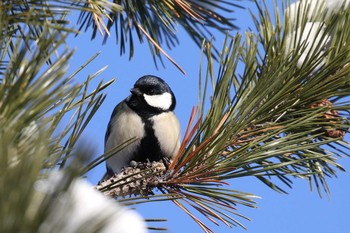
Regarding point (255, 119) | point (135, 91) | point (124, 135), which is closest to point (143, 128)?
point (124, 135)

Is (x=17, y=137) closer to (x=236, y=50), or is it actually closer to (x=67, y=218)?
(x=67, y=218)

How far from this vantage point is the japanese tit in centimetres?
222

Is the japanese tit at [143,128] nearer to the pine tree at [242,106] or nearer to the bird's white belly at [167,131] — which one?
the bird's white belly at [167,131]

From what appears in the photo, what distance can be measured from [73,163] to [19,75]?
0.24 m

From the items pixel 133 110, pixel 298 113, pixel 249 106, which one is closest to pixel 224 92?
pixel 249 106

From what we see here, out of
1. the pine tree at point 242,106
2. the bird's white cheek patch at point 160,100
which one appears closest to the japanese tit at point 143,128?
the bird's white cheek patch at point 160,100

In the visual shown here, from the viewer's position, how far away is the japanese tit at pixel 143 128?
2.22 meters

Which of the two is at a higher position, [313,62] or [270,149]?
[313,62]

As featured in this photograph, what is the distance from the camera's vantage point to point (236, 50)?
1.24 meters

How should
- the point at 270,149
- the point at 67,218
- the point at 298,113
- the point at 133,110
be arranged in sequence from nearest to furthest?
the point at 67,218 → the point at 270,149 → the point at 298,113 → the point at 133,110

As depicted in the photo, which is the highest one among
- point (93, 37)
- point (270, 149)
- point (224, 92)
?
point (93, 37)

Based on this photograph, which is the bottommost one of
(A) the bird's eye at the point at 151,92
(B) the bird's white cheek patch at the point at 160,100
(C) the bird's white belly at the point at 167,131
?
(C) the bird's white belly at the point at 167,131

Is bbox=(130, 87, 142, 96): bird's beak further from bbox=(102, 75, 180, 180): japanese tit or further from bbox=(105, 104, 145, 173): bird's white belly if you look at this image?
bbox=(105, 104, 145, 173): bird's white belly

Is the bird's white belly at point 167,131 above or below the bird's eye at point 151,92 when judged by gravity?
below
